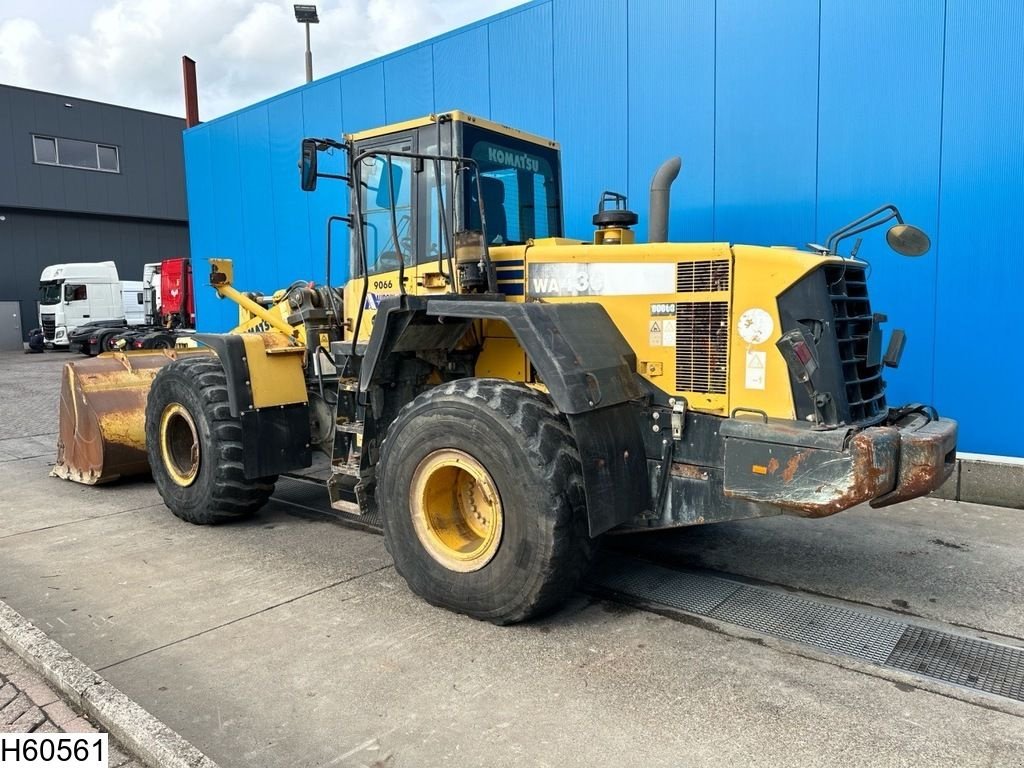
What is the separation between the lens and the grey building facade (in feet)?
100.0

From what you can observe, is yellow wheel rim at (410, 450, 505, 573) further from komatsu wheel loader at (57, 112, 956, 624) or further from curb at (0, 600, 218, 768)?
curb at (0, 600, 218, 768)

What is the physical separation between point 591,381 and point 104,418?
525 centimetres

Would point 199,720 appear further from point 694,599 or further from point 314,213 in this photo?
point 314,213

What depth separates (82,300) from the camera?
27.3 meters

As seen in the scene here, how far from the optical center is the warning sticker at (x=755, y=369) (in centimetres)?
395

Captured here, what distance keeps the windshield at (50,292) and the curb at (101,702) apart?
27345mm

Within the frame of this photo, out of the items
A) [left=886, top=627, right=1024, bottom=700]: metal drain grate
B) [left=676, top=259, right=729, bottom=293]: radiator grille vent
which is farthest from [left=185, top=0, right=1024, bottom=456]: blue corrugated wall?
[left=886, top=627, right=1024, bottom=700]: metal drain grate

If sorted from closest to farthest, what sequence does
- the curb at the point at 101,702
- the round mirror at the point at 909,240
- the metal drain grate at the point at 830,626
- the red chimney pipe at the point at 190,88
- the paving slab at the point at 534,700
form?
the curb at the point at 101,702 → the paving slab at the point at 534,700 → the metal drain grate at the point at 830,626 → the round mirror at the point at 909,240 → the red chimney pipe at the point at 190,88

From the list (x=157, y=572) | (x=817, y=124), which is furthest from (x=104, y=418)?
(x=817, y=124)

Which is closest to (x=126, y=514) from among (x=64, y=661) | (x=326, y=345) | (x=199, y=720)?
(x=326, y=345)

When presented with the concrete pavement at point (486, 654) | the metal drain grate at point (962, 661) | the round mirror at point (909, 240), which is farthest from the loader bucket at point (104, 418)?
the metal drain grate at point (962, 661)

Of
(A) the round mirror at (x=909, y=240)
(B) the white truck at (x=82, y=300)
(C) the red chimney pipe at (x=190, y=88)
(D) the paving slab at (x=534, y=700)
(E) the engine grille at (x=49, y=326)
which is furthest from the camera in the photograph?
(E) the engine grille at (x=49, y=326)

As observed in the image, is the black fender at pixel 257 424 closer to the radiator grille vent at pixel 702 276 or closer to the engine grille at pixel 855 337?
the radiator grille vent at pixel 702 276

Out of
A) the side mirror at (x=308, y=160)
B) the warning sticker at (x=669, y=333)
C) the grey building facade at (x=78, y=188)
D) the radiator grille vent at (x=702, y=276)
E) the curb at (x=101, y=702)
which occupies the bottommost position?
the curb at (x=101, y=702)
